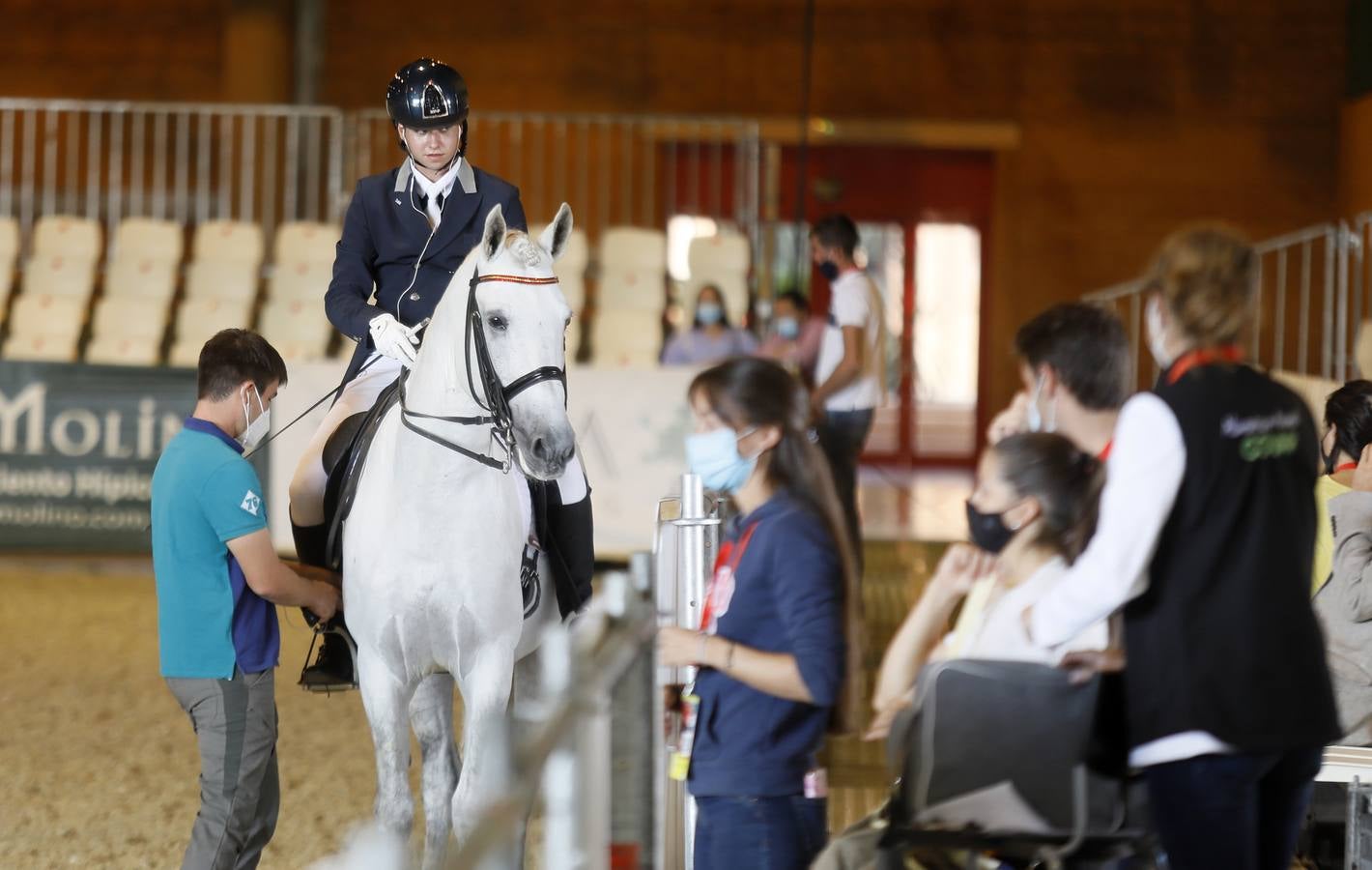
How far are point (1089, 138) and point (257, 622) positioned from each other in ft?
39.3

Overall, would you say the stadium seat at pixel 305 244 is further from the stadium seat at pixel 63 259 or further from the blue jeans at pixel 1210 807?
the blue jeans at pixel 1210 807

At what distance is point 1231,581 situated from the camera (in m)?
2.32

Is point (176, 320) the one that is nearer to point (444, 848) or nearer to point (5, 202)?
point (5, 202)

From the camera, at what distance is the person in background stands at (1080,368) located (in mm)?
2646

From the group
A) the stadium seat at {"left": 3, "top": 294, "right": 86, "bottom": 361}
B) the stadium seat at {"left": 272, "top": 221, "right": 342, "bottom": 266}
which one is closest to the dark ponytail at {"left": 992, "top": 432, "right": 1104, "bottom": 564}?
the stadium seat at {"left": 272, "top": 221, "right": 342, "bottom": 266}

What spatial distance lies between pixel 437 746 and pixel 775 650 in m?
1.53

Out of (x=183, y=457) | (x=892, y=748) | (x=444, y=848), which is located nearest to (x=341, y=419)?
(x=183, y=457)

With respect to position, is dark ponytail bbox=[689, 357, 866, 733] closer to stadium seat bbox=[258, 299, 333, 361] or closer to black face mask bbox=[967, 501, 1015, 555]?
black face mask bbox=[967, 501, 1015, 555]

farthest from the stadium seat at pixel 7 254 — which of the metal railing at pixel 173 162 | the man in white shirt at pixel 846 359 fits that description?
the man in white shirt at pixel 846 359

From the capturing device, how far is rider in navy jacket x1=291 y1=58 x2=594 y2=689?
379 cm

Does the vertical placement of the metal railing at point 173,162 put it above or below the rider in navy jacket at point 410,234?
above

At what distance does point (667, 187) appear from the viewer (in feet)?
44.6

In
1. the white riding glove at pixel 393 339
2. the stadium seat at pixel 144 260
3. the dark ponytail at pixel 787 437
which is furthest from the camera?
the stadium seat at pixel 144 260

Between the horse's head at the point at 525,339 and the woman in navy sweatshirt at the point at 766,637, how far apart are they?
71cm
